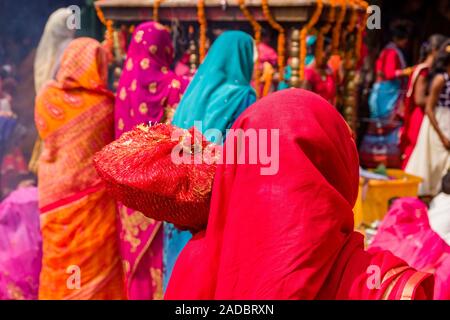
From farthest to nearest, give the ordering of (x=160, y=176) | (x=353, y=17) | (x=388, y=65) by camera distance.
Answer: (x=388, y=65) < (x=353, y=17) < (x=160, y=176)

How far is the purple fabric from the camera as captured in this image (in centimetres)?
265

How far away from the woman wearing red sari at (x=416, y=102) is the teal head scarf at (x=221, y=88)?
6.95 feet

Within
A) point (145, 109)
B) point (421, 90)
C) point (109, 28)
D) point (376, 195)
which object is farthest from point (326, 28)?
point (421, 90)

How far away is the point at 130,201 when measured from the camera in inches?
45.9

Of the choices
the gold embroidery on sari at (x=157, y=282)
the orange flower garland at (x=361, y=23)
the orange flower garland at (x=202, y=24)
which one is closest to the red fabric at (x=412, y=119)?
the orange flower garland at (x=361, y=23)

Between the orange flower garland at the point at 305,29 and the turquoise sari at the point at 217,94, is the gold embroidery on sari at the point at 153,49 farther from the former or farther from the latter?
the orange flower garland at the point at 305,29

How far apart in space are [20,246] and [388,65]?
415 centimetres

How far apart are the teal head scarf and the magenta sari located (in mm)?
152

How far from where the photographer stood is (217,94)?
250cm

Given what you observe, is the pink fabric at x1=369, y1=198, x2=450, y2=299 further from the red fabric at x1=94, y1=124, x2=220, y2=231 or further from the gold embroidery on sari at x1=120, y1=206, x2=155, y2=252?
the gold embroidery on sari at x1=120, y1=206, x2=155, y2=252

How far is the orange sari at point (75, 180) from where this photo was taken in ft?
8.80

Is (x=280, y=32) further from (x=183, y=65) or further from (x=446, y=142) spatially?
(x=446, y=142)

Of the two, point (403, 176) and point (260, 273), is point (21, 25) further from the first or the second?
point (260, 273)

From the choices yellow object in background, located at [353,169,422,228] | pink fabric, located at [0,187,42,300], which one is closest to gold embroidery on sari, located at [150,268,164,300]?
pink fabric, located at [0,187,42,300]
